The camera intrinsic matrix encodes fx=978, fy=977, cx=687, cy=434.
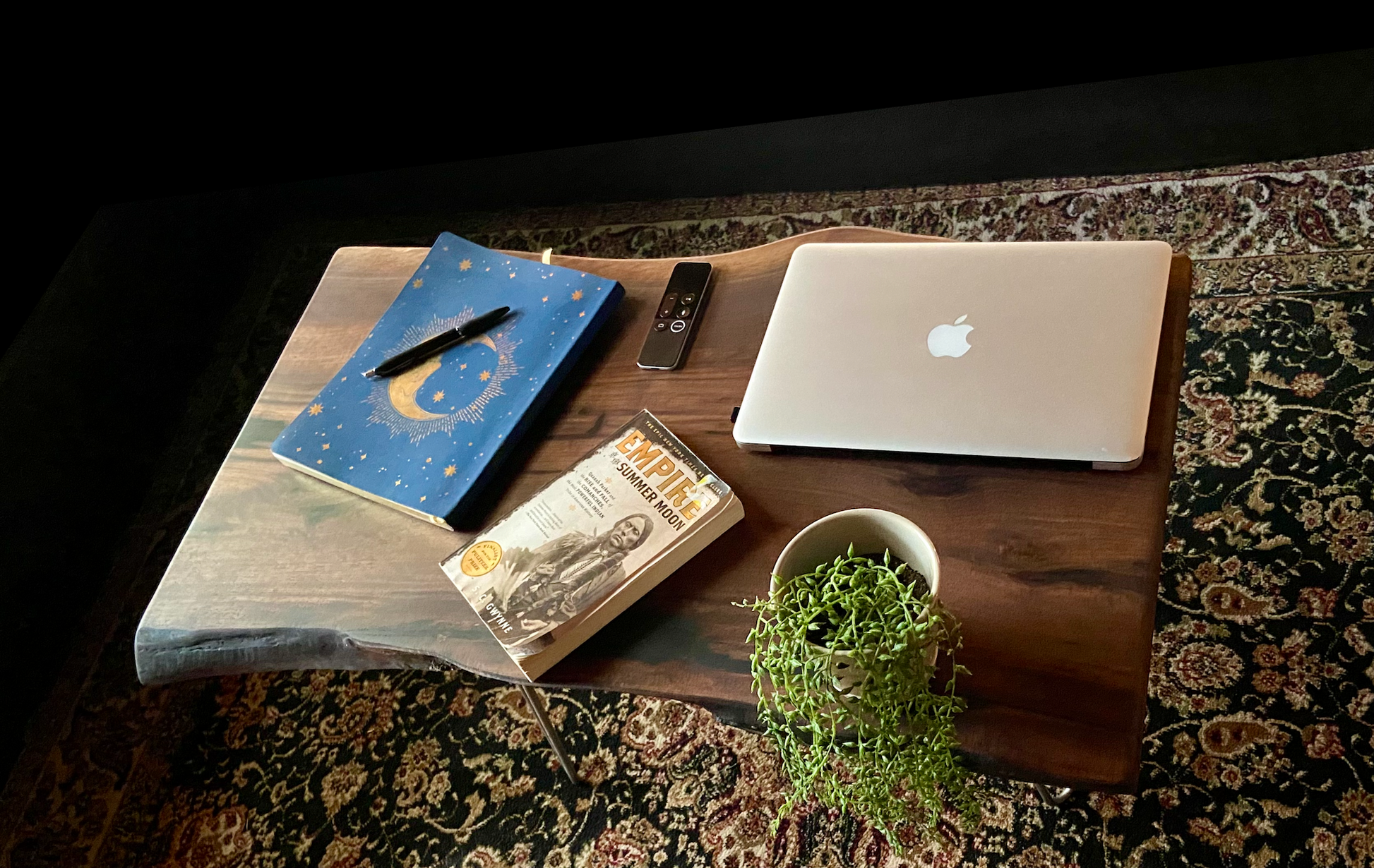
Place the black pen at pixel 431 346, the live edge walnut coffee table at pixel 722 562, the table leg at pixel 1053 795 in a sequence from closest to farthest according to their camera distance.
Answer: the live edge walnut coffee table at pixel 722 562 → the black pen at pixel 431 346 → the table leg at pixel 1053 795

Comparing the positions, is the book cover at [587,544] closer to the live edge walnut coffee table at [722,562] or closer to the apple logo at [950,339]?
the live edge walnut coffee table at [722,562]

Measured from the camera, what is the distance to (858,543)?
712mm

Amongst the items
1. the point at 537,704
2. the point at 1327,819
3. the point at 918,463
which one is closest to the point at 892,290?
the point at 918,463

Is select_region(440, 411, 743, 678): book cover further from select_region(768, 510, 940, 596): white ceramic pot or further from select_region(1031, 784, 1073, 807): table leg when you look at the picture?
select_region(1031, 784, 1073, 807): table leg

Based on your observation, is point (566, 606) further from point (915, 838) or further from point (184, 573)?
point (915, 838)

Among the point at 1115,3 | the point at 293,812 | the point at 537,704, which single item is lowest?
the point at 293,812

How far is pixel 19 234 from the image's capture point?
1690 mm

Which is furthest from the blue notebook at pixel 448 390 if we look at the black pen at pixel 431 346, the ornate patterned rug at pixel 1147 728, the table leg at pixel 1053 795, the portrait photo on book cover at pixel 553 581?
the table leg at pixel 1053 795

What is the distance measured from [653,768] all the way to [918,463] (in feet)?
2.30

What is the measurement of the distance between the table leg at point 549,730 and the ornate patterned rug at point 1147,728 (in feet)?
0.10

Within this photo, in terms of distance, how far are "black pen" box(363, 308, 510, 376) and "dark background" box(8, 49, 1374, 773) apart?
0.89 m

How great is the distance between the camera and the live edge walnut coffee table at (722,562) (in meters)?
0.71

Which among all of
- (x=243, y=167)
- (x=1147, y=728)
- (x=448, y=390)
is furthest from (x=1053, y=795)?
(x=243, y=167)

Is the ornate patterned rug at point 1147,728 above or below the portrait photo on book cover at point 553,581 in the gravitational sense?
below
